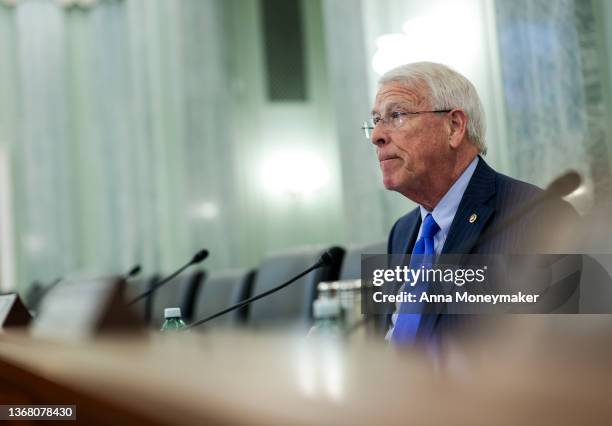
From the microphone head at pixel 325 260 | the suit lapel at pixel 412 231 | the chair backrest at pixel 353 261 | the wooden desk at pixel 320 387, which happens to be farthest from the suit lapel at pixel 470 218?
the chair backrest at pixel 353 261

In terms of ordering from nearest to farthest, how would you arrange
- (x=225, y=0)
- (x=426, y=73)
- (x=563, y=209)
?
1. (x=563, y=209)
2. (x=426, y=73)
3. (x=225, y=0)

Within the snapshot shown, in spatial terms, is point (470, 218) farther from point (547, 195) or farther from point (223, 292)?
point (223, 292)

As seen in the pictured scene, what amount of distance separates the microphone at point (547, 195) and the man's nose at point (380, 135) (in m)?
0.32

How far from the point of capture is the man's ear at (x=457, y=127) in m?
1.42

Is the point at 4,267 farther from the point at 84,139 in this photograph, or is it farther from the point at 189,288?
the point at 189,288

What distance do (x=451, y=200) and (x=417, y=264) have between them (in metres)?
0.20

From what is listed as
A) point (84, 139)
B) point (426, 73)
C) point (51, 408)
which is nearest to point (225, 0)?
point (84, 139)

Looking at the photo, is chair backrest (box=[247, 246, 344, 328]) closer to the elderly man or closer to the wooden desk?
the elderly man

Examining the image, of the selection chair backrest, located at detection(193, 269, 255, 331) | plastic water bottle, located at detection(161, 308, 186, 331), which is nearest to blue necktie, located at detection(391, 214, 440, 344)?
plastic water bottle, located at detection(161, 308, 186, 331)

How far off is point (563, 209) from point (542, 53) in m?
1.49

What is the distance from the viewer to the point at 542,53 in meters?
2.47

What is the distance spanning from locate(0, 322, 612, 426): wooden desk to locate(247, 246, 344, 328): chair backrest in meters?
2.15

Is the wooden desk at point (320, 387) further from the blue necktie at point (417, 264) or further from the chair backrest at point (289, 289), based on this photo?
the chair backrest at point (289, 289)

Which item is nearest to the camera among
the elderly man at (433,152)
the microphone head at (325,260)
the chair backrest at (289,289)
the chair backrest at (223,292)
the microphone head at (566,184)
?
the microphone head at (566,184)
